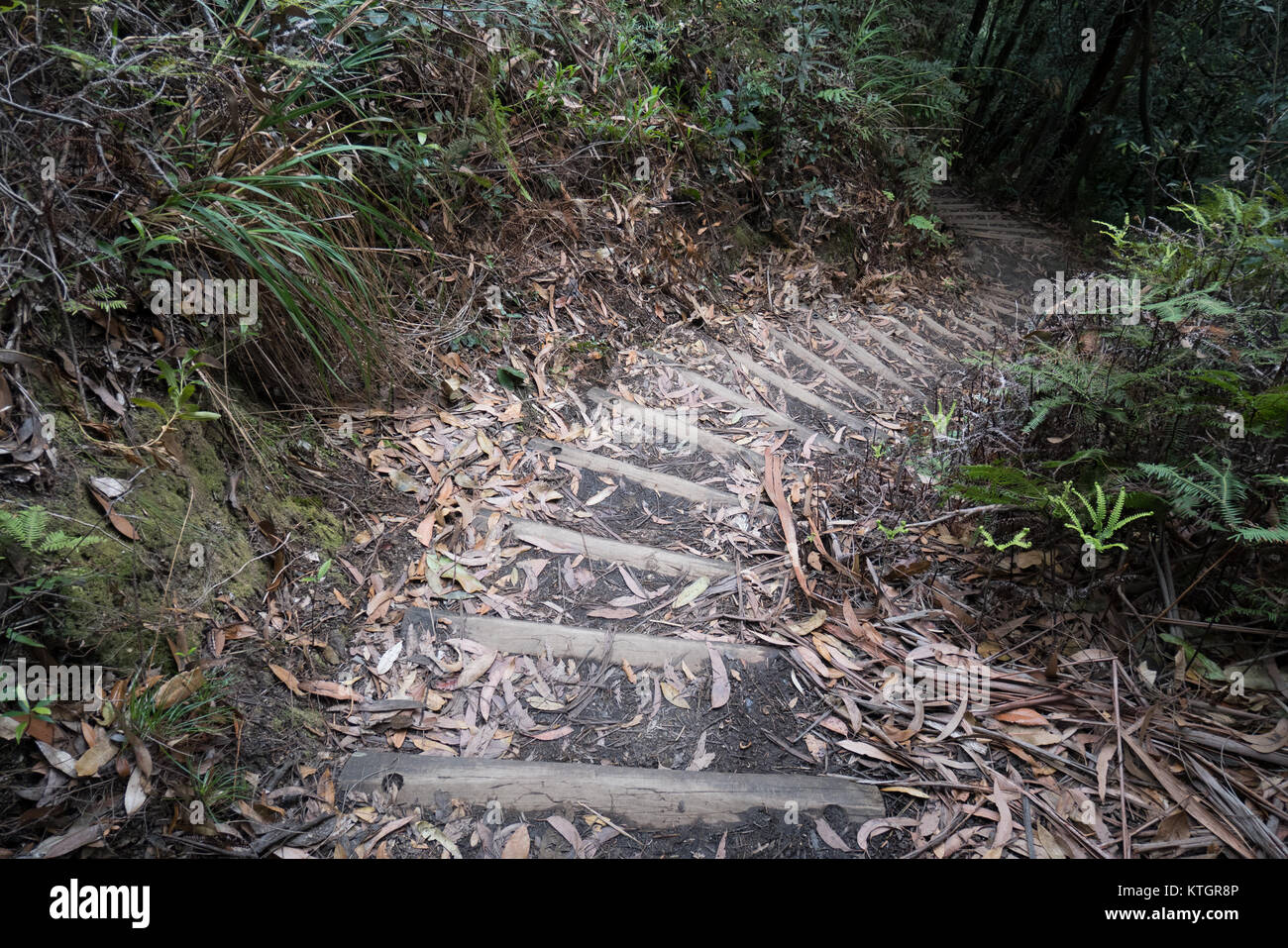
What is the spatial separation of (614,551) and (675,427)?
3.61ft

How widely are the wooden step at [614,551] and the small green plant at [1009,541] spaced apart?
91 cm

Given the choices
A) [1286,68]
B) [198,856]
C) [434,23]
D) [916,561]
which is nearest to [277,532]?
[198,856]

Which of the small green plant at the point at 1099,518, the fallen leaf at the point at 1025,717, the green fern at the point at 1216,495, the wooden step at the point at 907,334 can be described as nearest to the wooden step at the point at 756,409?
the small green plant at the point at 1099,518

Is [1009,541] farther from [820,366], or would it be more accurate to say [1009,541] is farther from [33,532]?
[33,532]

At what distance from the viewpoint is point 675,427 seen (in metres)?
3.62

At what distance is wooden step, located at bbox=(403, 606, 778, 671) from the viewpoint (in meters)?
2.27

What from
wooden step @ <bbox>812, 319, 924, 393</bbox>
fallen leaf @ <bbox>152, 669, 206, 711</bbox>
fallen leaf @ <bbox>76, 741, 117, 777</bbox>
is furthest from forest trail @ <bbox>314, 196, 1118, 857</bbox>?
wooden step @ <bbox>812, 319, 924, 393</bbox>

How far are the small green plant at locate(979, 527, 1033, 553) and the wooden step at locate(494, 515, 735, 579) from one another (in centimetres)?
91

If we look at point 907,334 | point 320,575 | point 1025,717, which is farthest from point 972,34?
point 320,575

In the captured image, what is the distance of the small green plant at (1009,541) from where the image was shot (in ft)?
6.97

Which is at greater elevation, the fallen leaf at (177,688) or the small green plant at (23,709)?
the small green plant at (23,709)

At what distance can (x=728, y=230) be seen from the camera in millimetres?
5402

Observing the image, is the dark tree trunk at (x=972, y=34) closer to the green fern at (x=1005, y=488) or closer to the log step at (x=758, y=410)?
the log step at (x=758, y=410)

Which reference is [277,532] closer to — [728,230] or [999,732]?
[999,732]
